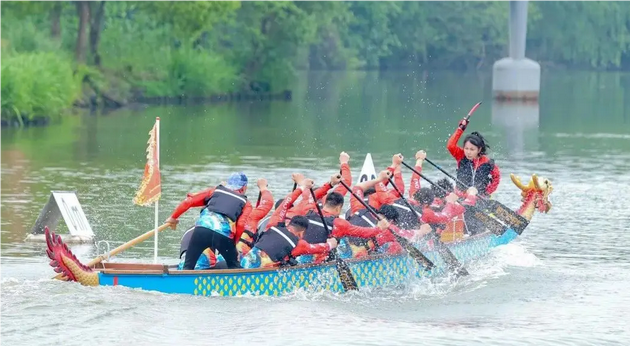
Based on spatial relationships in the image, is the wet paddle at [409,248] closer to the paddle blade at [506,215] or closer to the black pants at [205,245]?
the black pants at [205,245]

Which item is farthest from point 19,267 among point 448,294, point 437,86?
point 437,86

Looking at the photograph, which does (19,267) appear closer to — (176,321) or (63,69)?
(176,321)

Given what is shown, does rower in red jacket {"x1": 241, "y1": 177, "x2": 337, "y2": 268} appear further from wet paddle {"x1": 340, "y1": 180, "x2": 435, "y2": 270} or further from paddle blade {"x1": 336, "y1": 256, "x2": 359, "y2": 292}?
wet paddle {"x1": 340, "y1": 180, "x2": 435, "y2": 270}

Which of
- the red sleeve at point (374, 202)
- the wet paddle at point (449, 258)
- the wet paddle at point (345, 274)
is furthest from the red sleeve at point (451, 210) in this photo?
the wet paddle at point (345, 274)

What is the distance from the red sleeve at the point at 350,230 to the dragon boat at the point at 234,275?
0.97 feet

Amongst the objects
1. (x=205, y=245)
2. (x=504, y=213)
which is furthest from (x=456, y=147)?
(x=205, y=245)

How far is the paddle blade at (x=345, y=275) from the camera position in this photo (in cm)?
1839

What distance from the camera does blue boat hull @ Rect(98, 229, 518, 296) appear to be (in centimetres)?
1747

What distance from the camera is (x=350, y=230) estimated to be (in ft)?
61.2

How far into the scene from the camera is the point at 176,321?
1669 cm

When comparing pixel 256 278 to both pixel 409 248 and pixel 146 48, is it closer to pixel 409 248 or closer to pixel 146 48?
pixel 409 248

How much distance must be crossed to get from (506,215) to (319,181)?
31.8ft

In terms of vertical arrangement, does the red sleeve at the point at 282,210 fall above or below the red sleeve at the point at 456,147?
below

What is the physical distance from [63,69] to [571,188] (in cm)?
2374
